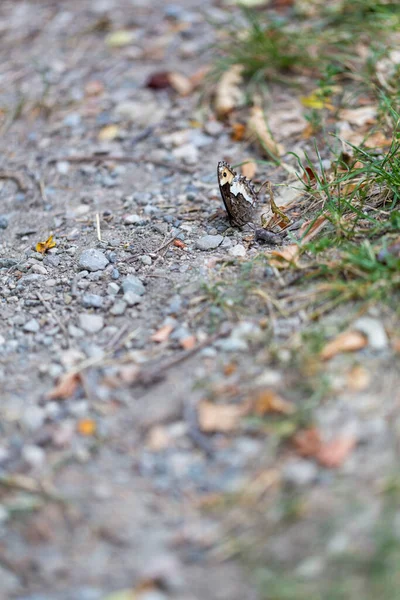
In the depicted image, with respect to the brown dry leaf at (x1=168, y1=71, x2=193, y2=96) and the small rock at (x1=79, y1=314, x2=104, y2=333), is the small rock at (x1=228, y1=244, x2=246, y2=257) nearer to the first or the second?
the small rock at (x1=79, y1=314, x2=104, y2=333)

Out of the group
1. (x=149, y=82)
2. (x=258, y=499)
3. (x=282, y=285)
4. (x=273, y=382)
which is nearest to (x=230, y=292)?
(x=282, y=285)

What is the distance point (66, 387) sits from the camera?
2.07 meters

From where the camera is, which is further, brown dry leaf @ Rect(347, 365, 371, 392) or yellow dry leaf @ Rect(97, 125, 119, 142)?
yellow dry leaf @ Rect(97, 125, 119, 142)

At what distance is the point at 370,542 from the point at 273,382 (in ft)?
1.82

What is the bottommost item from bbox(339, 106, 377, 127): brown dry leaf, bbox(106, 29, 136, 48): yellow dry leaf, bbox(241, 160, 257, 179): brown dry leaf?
bbox(241, 160, 257, 179): brown dry leaf

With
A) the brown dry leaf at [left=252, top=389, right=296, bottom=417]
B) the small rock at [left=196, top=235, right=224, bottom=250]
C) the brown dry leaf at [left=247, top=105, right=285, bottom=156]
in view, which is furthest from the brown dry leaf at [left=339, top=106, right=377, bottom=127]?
the brown dry leaf at [left=252, top=389, right=296, bottom=417]

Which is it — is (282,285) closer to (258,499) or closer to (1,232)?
(258,499)

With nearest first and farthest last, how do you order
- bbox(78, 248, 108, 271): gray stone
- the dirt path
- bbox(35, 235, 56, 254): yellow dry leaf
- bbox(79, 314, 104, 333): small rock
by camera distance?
the dirt path
bbox(79, 314, 104, 333): small rock
bbox(78, 248, 108, 271): gray stone
bbox(35, 235, 56, 254): yellow dry leaf

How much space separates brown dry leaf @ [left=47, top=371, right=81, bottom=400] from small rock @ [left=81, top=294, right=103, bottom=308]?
0.38 meters

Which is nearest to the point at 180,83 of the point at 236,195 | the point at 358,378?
Result: the point at 236,195

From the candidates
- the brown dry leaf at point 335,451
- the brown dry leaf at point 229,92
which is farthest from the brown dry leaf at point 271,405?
the brown dry leaf at point 229,92

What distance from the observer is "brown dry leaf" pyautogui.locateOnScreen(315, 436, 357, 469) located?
1.74 meters

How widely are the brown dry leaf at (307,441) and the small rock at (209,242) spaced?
1.05m

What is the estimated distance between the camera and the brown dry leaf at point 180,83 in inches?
146
